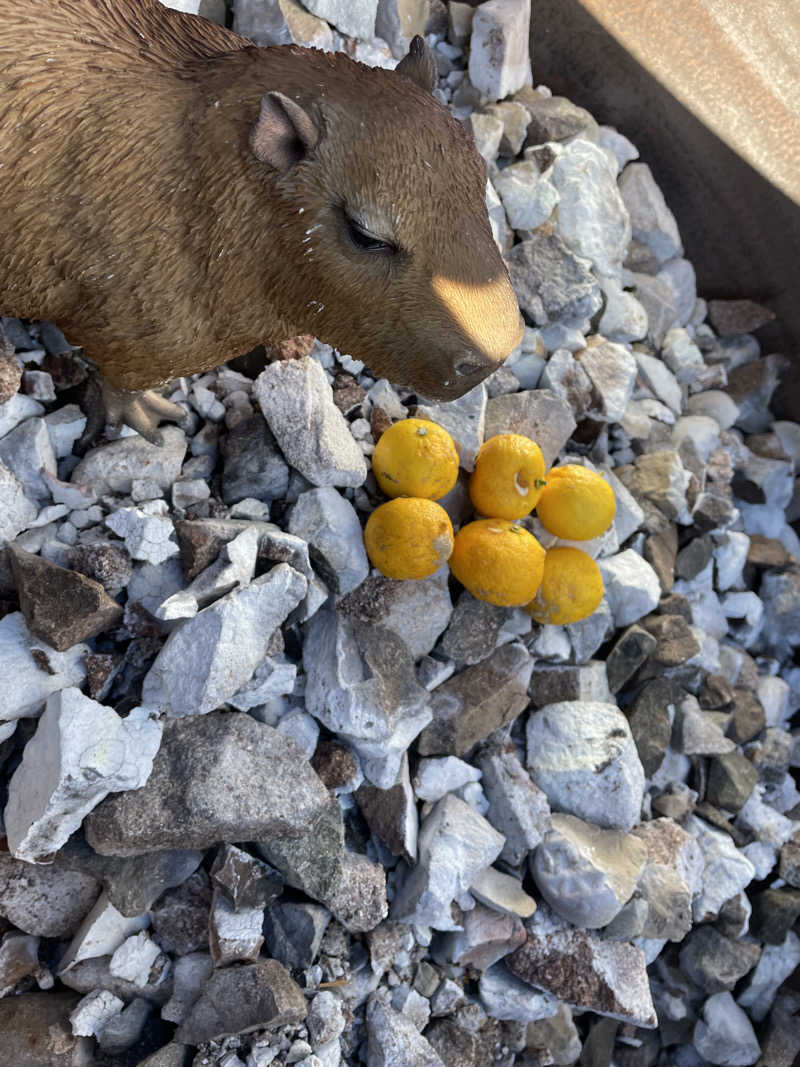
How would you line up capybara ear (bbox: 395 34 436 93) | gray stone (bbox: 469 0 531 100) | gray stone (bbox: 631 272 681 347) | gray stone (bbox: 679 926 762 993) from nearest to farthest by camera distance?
capybara ear (bbox: 395 34 436 93) < gray stone (bbox: 679 926 762 993) < gray stone (bbox: 469 0 531 100) < gray stone (bbox: 631 272 681 347)

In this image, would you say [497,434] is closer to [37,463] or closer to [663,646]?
[663,646]

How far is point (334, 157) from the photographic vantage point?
1237mm

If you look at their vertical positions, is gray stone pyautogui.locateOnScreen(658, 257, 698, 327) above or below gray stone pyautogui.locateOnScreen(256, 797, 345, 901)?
above

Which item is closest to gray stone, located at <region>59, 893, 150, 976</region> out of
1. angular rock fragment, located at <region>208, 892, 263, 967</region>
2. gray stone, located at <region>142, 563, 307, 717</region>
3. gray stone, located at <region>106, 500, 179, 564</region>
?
angular rock fragment, located at <region>208, 892, 263, 967</region>

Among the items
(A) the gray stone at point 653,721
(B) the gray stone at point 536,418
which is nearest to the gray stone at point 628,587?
(A) the gray stone at point 653,721

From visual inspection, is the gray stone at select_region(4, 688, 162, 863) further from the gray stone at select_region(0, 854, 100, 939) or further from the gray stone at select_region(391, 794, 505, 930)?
the gray stone at select_region(391, 794, 505, 930)

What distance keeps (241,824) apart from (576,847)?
78cm

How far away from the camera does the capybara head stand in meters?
1.24

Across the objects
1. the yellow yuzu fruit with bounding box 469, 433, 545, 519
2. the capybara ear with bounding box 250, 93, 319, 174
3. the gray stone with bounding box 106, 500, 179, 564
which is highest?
the capybara ear with bounding box 250, 93, 319, 174

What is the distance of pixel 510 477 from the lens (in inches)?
71.9

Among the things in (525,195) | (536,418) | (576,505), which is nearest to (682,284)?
(525,195)

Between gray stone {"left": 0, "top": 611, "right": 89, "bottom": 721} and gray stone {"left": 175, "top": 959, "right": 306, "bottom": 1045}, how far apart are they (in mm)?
593


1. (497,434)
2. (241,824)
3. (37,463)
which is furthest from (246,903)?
(497,434)

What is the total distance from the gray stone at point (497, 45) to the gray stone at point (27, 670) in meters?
1.93
